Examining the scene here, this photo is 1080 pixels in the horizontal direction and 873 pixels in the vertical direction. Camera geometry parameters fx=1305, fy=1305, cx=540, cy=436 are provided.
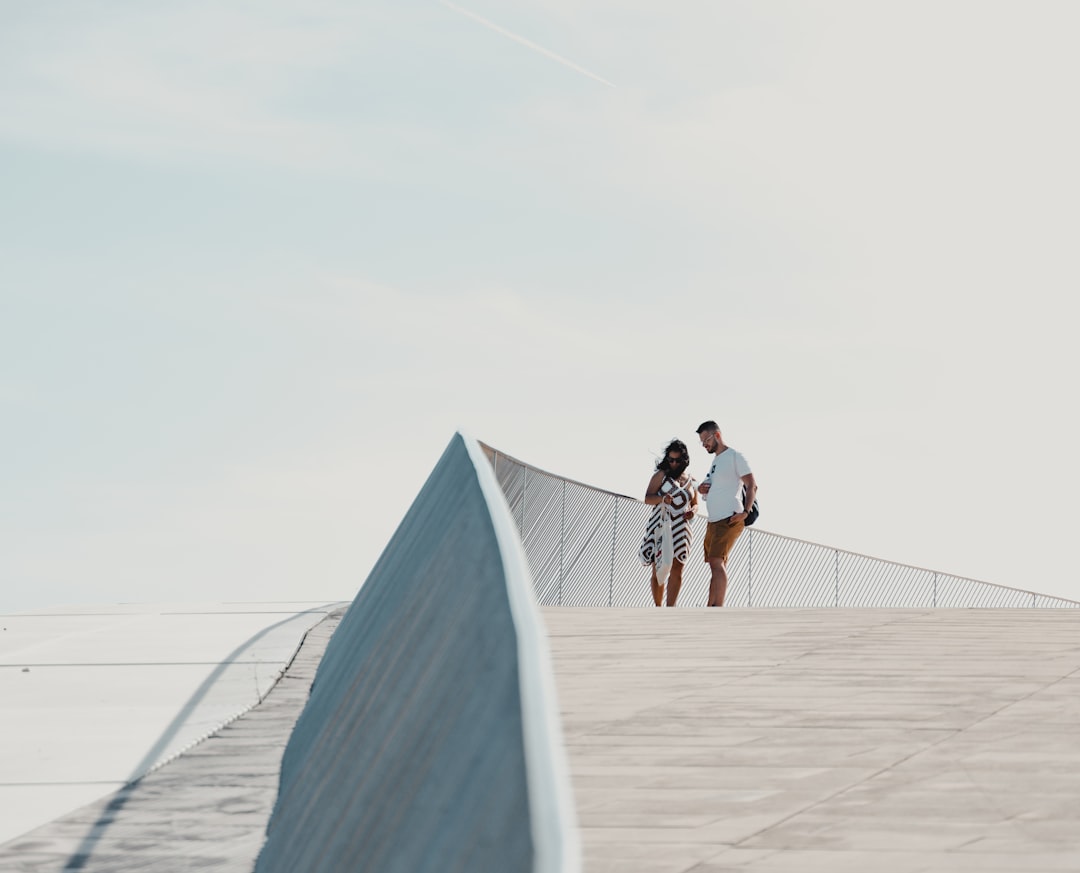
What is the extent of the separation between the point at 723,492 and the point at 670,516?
76 centimetres

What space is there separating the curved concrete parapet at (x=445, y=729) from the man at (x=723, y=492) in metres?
5.71

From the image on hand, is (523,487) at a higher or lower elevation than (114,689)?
higher

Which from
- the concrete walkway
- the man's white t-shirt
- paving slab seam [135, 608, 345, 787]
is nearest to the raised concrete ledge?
paving slab seam [135, 608, 345, 787]

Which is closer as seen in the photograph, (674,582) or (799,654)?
(799,654)

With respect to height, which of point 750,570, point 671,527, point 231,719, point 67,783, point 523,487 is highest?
point 523,487

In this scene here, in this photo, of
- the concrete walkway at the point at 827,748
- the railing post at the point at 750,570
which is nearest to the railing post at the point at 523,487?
the railing post at the point at 750,570

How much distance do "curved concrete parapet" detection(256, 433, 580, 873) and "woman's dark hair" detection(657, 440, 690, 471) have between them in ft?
19.4

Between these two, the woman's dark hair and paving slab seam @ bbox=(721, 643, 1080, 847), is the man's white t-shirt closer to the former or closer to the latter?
the woman's dark hair

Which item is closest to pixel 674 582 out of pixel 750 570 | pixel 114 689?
pixel 114 689

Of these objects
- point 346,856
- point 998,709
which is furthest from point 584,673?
point 346,856

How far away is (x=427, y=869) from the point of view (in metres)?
1.88

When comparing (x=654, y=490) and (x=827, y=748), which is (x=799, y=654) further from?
(x=654, y=490)

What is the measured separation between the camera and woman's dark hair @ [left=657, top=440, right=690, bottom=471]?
10.8 m

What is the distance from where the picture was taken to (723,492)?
10.5 m
